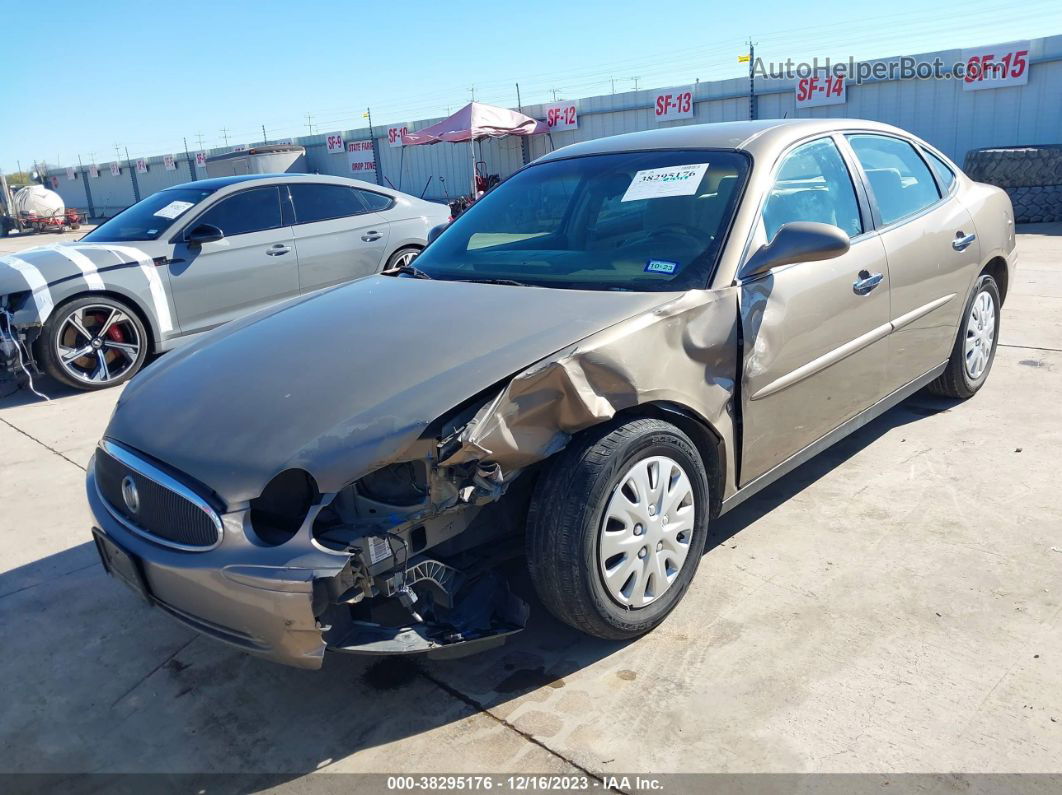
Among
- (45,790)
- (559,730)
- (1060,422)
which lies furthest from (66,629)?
(1060,422)

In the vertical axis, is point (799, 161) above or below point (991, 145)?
above

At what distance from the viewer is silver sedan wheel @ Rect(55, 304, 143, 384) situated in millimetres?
6426

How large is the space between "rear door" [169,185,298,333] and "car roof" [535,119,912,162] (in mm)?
3891

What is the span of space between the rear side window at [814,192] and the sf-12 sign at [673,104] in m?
14.9

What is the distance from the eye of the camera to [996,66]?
13.8m

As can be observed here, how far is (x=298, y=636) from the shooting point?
226 centimetres

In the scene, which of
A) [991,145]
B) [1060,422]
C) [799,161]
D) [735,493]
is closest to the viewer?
[735,493]

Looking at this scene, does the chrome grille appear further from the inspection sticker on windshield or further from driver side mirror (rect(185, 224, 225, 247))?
driver side mirror (rect(185, 224, 225, 247))

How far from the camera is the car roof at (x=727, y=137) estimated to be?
3.46m

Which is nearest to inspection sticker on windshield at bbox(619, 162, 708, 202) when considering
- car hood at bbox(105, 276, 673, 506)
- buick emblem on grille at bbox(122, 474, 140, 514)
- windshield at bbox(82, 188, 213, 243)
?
car hood at bbox(105, 276, 673, 506)

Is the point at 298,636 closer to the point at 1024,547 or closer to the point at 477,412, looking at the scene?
the point at 477,412

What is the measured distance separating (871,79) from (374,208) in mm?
11243

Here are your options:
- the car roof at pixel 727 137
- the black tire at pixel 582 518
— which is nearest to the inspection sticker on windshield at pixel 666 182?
the car roof at pixel 727 137

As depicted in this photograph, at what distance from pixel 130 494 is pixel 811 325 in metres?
2.52
